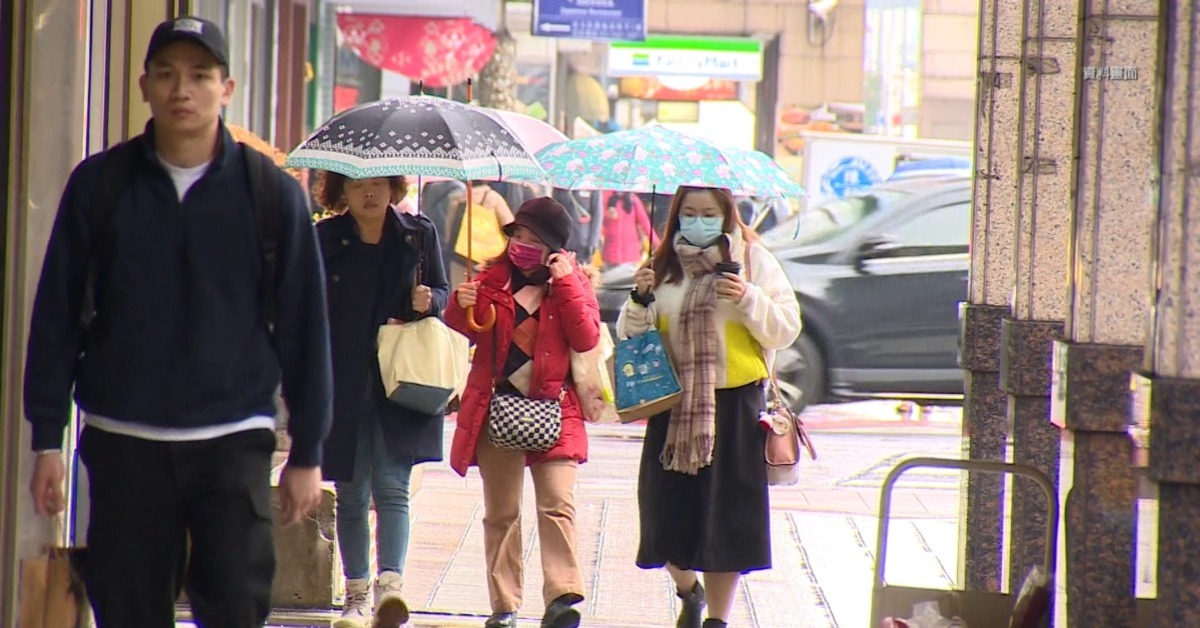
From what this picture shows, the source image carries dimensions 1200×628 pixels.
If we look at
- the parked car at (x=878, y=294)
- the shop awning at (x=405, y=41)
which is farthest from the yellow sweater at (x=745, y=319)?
the shop awning at (x=405, y=41)

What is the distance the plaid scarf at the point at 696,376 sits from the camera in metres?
5.89

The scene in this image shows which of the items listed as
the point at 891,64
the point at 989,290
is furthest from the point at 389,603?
the point at 891,64

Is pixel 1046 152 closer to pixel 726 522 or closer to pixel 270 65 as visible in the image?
pixel 726 522

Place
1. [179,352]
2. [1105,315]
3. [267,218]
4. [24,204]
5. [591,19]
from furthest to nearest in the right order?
1. [591,19]
2. [1105,315]
3. [24,204]
4. [267,218]
5. [179,352]

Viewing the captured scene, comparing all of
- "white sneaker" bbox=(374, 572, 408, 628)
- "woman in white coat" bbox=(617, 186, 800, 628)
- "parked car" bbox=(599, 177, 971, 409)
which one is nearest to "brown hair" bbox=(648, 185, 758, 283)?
"woman in white coat" bbox=(617, 186, 800, 628)

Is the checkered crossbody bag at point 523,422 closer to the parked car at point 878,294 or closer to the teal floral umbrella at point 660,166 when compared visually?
the teal floral umbrella at point 660,166

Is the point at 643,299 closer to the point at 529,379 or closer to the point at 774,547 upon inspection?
the point at 529,379

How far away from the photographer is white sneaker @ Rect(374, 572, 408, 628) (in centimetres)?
591

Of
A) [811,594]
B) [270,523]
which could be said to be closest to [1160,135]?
[270,523]

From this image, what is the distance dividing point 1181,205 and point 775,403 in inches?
92.0

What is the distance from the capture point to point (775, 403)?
6.11 m

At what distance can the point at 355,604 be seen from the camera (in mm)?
6082

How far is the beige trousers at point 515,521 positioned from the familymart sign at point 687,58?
2001cm

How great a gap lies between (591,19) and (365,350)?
1569cm
